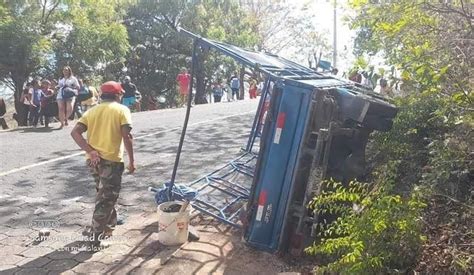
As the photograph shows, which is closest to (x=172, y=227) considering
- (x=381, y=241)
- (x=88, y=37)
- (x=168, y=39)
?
(x=381, y=241)

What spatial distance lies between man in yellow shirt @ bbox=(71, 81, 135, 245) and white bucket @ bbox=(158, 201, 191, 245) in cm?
53

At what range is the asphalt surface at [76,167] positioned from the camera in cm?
518

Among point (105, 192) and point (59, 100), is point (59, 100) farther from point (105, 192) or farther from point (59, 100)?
point (105, 192)

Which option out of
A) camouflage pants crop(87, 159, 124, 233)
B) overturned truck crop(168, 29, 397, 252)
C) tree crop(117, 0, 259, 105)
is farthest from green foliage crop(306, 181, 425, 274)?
tree crop(117, 0, 259, 105)

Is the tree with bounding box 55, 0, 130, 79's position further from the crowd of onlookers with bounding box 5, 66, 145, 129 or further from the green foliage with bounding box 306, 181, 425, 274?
the green foliage with bounding box 306, 181, 425, 274

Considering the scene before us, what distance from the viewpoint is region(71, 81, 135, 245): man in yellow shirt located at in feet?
13.6

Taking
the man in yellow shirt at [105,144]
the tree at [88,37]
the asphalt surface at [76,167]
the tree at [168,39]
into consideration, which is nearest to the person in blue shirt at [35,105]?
the asphalt surface at [76,167]

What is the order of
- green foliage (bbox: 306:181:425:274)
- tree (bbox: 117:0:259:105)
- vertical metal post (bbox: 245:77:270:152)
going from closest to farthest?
1. green foliage (bbox: 306:181:425:274)
2. vertical metal post (bbox: 245:77:270:152)
3. tree (bbox: 117:0:259:105)

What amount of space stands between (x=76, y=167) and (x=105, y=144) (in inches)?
121

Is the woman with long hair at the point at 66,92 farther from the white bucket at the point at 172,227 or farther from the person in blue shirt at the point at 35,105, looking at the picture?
the white bucket at the point at 172,227

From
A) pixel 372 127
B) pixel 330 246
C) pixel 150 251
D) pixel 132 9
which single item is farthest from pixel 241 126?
pixel 132 9

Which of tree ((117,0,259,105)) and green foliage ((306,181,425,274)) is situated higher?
tree ((117,0,259,105))

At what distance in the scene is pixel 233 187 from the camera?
18.4 feet

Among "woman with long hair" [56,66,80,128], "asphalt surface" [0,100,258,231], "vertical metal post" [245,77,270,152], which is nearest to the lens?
"asphalt surface" [0,100,258,231]
